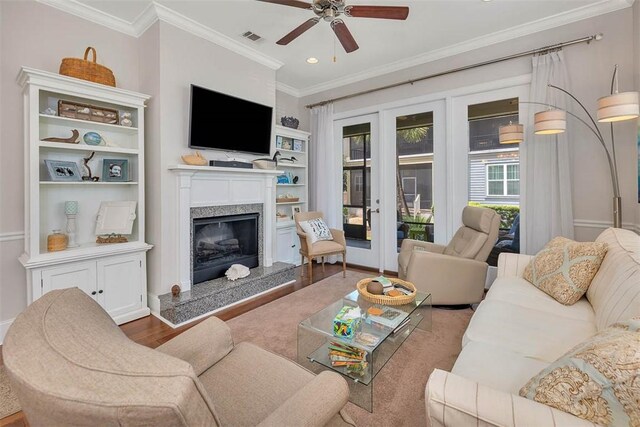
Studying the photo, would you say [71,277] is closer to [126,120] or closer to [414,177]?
[126,120]

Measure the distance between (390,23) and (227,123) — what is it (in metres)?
2.03

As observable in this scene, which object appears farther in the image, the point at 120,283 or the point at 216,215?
the point at 216,215

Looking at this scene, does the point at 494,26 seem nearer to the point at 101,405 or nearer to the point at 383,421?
the point at 383,421

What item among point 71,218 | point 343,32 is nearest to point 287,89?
point 343,32

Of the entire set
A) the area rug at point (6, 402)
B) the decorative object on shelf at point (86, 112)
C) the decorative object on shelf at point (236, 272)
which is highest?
the decorative object on shelf at point (86, 112)

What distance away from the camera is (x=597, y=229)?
286 centimetres

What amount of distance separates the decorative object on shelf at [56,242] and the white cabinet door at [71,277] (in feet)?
0.57

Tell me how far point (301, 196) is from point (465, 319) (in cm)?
306

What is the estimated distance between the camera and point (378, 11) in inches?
82.0

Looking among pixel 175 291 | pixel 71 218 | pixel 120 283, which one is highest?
pixel 71 218

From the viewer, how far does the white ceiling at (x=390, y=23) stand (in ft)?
9.04

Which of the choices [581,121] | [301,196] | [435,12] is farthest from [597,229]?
[301,196]

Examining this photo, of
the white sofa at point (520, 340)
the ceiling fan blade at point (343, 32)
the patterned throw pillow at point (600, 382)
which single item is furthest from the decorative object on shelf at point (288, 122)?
the patterned throw pillow at point (600, 382)

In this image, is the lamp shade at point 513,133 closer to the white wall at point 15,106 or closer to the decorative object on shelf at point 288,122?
the decorative object on shelf at point 288,122
